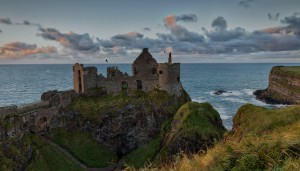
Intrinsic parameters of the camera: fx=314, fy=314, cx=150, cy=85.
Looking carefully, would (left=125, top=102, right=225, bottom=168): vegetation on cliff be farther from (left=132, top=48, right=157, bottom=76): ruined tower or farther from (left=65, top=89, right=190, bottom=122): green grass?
(left=132, top=48, right=157, bottom=76): ruined tower

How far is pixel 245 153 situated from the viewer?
11.6 metres

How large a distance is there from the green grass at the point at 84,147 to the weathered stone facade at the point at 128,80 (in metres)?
9.15

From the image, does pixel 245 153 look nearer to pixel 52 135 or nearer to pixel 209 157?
pixel 209 157

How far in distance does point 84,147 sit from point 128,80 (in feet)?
51.4

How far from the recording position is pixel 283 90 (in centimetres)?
11525

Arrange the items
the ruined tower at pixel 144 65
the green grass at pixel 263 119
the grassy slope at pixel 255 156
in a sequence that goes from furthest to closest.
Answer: the ruined tower at pixel 144 65
the green grass at pixel 263 119
the grassy slope at pixel 255 156

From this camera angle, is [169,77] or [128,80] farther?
[128,80]

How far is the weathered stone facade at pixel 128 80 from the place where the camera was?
2260 inches

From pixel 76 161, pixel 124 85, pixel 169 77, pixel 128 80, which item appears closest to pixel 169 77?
pixel 169 77

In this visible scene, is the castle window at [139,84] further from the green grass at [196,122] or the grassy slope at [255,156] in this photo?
the grassy slope at [255,156]

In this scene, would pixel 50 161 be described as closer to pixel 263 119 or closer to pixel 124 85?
pixel 124 85

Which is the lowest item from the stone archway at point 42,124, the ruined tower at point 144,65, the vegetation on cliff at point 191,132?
the stone archway at point 42,124

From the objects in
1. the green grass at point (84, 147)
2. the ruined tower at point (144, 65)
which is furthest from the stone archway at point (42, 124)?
the ruined tower at point (144, 65)

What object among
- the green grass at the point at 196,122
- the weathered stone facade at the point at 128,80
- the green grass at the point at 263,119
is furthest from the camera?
the weathered stone facade at the point at 128,80
